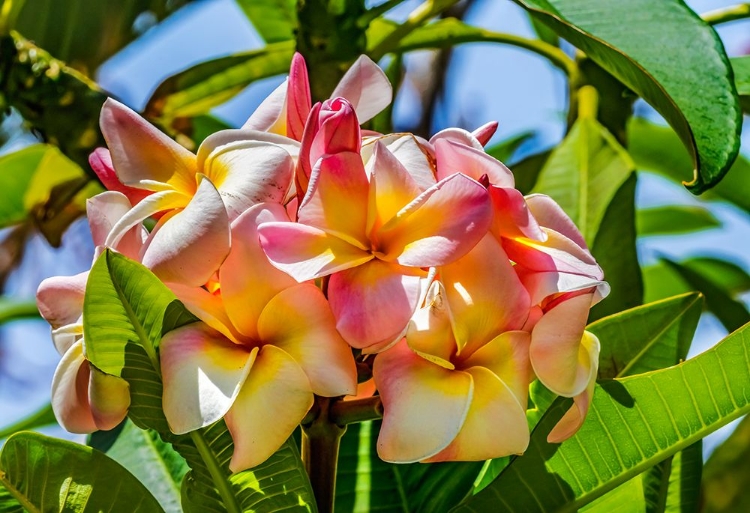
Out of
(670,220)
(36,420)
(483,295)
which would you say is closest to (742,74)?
(483,295)

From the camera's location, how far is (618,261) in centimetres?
94

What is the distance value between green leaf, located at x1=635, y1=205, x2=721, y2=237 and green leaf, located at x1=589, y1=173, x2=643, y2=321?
2.03 feet

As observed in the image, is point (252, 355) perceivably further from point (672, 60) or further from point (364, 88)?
point (672, 60)

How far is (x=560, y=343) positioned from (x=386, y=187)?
0.43 feet

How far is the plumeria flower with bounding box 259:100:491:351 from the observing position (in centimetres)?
46

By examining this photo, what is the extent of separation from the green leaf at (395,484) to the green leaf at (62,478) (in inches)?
9.7

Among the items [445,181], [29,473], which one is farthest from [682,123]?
[29,473]

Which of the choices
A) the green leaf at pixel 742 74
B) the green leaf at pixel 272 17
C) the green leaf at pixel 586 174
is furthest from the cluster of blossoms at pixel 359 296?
the green leaf at pixel 272 17

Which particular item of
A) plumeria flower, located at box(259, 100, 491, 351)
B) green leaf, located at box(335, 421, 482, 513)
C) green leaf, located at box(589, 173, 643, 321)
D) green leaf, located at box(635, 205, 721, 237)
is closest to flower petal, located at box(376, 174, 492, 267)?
plumeria flower, located at box(259, 100, 491, 351)

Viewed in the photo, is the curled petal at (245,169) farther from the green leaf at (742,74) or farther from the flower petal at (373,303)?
the green leaf at (742,74)

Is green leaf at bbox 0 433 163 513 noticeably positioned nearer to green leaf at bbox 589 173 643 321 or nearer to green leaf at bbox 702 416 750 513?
green leaf at bbox 589 173 643 321

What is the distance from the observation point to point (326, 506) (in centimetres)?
57

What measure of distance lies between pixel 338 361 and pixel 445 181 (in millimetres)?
114

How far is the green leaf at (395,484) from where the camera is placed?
724 mm
